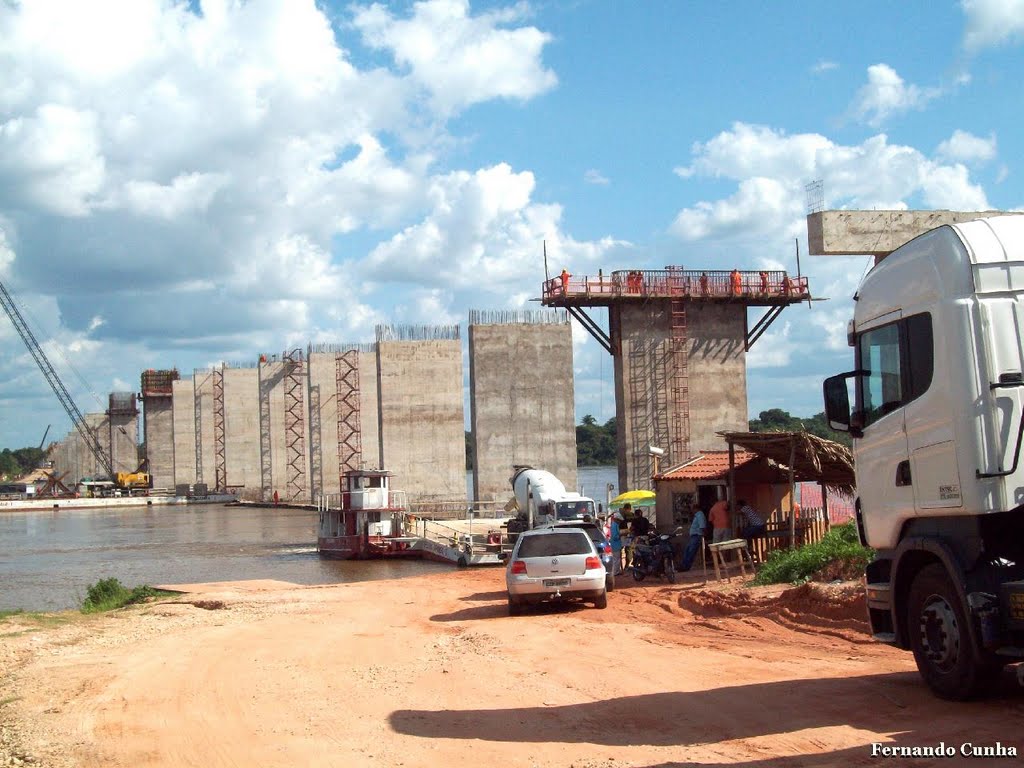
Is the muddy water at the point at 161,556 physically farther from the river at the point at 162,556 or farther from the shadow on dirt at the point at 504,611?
the shadow on dirt at the point at 504,611

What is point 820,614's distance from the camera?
14578mm

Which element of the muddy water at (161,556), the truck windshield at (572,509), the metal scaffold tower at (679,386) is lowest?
the muddy water at (161,556)

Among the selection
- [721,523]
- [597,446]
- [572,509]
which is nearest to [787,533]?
[721,523]

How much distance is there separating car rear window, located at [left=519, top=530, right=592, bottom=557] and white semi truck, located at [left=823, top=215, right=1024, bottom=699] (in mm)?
8882

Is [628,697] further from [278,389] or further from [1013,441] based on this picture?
[278,389]

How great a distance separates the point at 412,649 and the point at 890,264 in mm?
8330

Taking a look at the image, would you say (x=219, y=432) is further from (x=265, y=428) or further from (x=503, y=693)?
(x=503, y=693)

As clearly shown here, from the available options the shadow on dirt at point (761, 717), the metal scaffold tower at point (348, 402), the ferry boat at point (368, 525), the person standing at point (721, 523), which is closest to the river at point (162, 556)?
the ferry boat at point (368, 525)

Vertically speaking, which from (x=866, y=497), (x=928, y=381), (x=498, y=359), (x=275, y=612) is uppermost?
(x=498, y=359)

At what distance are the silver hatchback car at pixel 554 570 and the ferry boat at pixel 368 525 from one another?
1057 inches

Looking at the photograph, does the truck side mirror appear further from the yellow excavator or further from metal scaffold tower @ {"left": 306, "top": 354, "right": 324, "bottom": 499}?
the yellow excavator

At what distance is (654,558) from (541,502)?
475 inches

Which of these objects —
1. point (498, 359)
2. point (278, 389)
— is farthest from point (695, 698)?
point (278, 389)

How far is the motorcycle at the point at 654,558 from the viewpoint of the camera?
73.9ft
